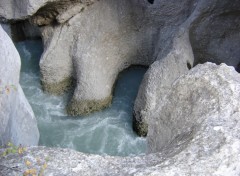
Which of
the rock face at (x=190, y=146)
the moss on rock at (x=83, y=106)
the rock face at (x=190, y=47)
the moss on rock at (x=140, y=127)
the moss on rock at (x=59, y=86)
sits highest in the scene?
the rock face at (x=190, y=146)

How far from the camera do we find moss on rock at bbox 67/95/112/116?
6.89 metres

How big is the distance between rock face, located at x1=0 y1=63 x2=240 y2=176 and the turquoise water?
3561 millimetres

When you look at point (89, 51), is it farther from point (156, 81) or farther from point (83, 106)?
point (156, 81)

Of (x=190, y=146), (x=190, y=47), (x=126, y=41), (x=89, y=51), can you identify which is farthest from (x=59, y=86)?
(x=190, y=146)

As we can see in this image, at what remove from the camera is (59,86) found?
729 cm

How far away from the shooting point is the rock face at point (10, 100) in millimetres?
3747

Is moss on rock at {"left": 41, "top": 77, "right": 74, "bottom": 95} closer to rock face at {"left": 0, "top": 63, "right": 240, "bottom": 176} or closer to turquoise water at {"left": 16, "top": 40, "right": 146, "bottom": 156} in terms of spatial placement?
turquoise water at {"left": 16, "top": 40, "right": 146, "bottom": 156}

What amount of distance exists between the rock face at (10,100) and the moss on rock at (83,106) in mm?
1963

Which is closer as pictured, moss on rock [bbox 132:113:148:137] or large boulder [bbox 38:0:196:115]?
moss on rock [bbox 132:113:148:137]

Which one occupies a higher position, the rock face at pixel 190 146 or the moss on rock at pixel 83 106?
the rock face at pixel 190 146

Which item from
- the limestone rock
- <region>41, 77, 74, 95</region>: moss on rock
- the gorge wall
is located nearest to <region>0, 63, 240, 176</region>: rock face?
the gorge wall

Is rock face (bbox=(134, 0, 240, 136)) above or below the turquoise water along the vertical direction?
above

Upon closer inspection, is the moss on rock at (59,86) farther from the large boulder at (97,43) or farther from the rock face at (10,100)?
the rock face at (10,100)

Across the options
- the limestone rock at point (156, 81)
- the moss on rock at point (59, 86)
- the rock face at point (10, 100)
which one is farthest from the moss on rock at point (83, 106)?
the rock face at point (10, 100)
